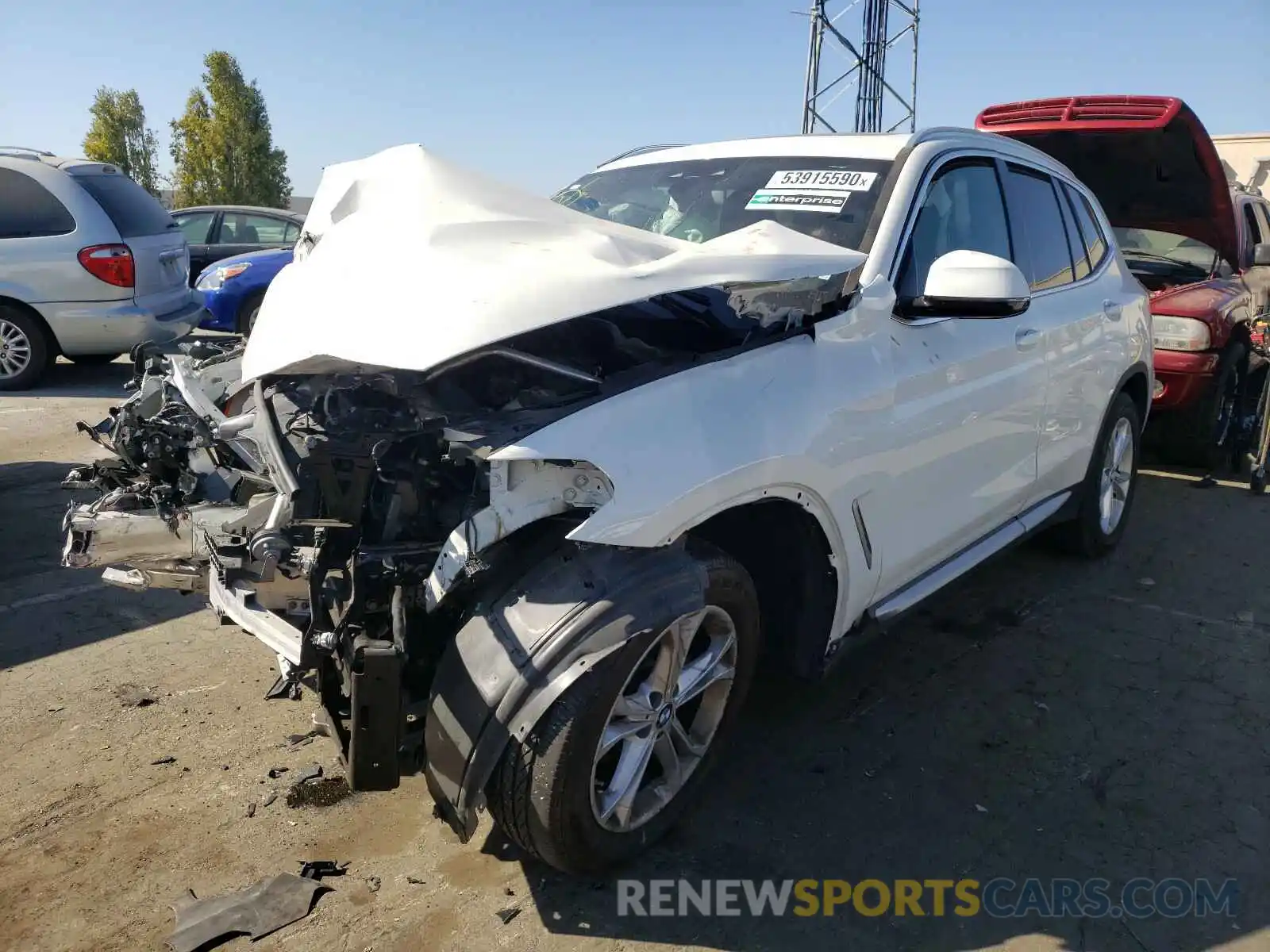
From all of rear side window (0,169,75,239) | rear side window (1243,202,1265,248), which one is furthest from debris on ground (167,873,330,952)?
rear side window (1243,202,1265,248)

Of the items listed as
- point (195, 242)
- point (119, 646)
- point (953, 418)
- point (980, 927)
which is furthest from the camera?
point (195, 242)

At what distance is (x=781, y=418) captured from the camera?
8.45 feet

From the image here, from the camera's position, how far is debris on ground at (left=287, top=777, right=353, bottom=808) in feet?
9.51

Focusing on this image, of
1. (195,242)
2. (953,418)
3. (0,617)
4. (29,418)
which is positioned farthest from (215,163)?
(953,418)

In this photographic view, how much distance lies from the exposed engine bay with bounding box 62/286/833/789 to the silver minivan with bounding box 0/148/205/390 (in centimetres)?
637

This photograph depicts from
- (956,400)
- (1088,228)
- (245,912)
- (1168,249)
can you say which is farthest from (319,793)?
(1168,249)

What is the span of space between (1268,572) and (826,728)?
3.11 meters

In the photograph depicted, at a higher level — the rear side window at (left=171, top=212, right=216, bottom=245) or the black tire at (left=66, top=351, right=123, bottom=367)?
the rear side window at (left=171, top=212, right=216, bottom=245)

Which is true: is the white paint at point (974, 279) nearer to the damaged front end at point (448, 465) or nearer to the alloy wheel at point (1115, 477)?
the damaged front end at point (448, 465)

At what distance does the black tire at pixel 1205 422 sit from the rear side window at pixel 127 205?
8558mm

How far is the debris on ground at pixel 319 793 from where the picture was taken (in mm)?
2898

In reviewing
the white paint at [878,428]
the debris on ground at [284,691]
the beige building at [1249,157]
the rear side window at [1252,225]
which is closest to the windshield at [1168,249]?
the rear side window at [1252,225]

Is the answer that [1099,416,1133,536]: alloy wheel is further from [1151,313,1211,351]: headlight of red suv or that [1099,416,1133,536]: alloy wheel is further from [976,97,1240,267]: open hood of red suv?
[976,97,1240,267]: open hood of red suv

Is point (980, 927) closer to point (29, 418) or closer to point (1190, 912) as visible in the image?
point (1190, 912)
